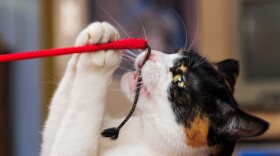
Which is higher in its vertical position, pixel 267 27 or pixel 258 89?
pixel 267 27

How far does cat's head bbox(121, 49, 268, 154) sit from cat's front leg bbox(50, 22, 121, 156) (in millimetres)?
130

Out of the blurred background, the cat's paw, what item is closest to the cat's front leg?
the cat's paw

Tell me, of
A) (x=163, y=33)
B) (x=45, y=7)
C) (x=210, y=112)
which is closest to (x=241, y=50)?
(x=163, y=33)

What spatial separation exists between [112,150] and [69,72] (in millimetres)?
191

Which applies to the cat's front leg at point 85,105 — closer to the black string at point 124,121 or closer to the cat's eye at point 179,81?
the black string at point 124,121

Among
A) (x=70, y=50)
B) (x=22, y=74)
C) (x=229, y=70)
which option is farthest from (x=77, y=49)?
(x=22, y=74)

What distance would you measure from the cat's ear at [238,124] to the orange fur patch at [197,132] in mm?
33

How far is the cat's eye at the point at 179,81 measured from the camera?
1089mm

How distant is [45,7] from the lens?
2.80m

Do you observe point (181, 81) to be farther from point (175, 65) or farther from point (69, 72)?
point (69, 72)

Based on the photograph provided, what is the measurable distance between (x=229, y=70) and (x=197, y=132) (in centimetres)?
22

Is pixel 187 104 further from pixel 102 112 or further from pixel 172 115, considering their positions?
pixel 102 112

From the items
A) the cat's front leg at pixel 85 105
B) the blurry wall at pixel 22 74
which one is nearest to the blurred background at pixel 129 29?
the blurry wall at pixel 22 74

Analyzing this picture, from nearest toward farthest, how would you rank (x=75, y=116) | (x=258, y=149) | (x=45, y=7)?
(x=75, y=116), (x=258, y=149), (x=45, y=7)
